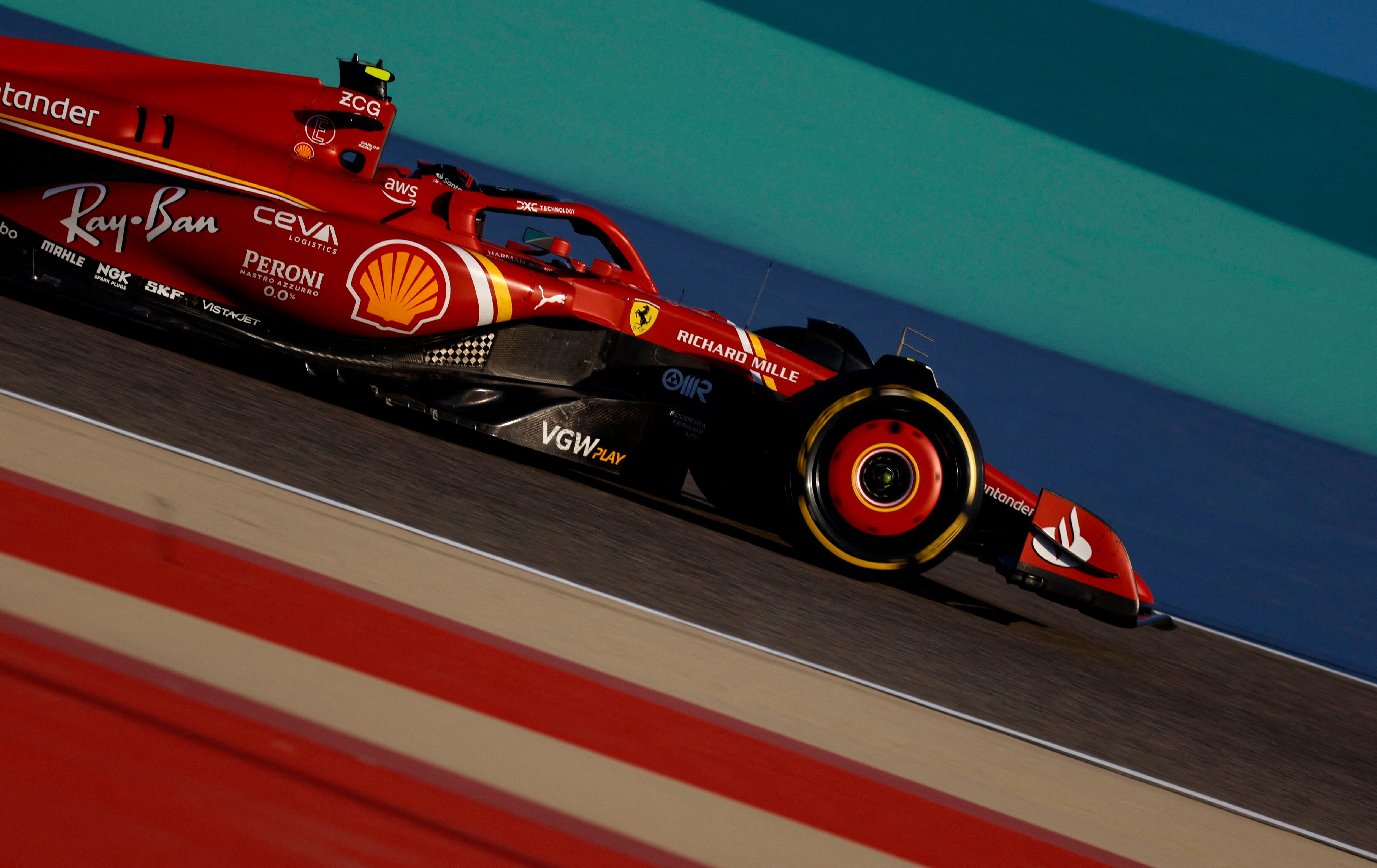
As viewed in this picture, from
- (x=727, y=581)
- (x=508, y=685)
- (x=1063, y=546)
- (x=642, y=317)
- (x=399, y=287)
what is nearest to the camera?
(x=508, y=685)

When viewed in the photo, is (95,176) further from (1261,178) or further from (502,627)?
(1261,178)

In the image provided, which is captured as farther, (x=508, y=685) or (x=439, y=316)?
(x=439, y=316)

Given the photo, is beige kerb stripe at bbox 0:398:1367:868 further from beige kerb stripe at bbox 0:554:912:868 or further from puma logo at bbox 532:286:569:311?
puma logo at bbox 532:286:569:311

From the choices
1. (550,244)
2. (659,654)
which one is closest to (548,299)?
(550,244)

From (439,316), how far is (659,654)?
2.15 meters

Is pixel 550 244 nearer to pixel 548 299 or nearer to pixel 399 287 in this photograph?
pixel 548 299

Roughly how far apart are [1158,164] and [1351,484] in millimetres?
5787

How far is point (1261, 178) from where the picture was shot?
13961mm

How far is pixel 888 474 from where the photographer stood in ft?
14.8

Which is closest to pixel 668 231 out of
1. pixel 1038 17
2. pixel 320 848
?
pixel 1038 17

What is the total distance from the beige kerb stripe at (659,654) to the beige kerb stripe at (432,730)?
50 centimetres

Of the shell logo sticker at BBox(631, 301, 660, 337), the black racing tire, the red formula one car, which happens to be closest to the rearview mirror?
the red formula one car

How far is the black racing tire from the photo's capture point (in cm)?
445

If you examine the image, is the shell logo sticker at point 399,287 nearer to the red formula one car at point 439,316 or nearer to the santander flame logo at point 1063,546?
the red formula one car at point 439,316
